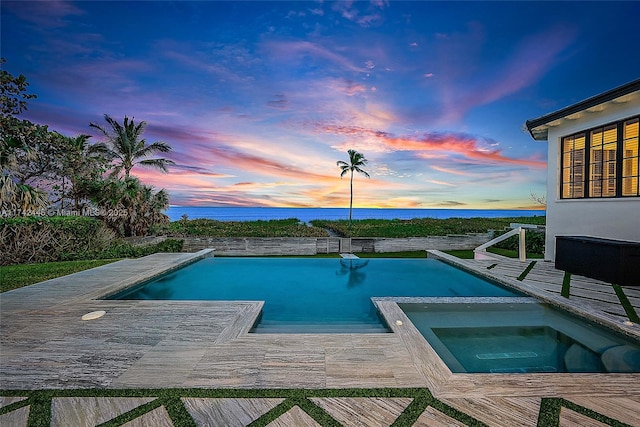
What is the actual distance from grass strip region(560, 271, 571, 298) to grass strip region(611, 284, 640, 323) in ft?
1.79

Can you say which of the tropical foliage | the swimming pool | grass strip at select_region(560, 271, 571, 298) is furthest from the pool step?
the tropical foliage

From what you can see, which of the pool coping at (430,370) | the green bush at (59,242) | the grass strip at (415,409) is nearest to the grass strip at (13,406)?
the pool coping at (430,370)

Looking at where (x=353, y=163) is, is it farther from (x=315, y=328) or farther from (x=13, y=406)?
(x=13, y=406)

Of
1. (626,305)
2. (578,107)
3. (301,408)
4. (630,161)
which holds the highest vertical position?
(578,107)

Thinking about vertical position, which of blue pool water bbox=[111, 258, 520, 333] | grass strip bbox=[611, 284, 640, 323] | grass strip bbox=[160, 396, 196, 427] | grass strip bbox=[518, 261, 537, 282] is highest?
grass strip bbox=[518, 261, 537, 282]

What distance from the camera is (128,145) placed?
13.7m

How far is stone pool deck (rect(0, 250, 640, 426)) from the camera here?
69.1 inches

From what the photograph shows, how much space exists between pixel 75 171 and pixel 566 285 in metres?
15.2

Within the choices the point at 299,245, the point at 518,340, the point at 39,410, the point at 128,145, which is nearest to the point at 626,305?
the point at 518,340

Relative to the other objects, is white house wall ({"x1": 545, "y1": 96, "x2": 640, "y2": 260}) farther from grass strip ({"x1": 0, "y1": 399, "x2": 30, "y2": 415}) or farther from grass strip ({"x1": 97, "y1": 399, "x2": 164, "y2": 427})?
grass strip ({"x1": 0, "y1": 399, "x2": 30, "y2": 415})

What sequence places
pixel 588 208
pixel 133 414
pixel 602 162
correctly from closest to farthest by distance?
pixel 133 414, pixel 602 162, pixel 588 208

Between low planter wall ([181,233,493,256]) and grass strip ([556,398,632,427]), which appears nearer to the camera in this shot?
grass strip ([556,398,632,427])

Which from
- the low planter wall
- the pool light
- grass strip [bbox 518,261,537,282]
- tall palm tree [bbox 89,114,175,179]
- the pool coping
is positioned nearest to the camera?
the pool coping

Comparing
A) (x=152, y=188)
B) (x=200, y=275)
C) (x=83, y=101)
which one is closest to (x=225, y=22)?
(x=83, y=101)
